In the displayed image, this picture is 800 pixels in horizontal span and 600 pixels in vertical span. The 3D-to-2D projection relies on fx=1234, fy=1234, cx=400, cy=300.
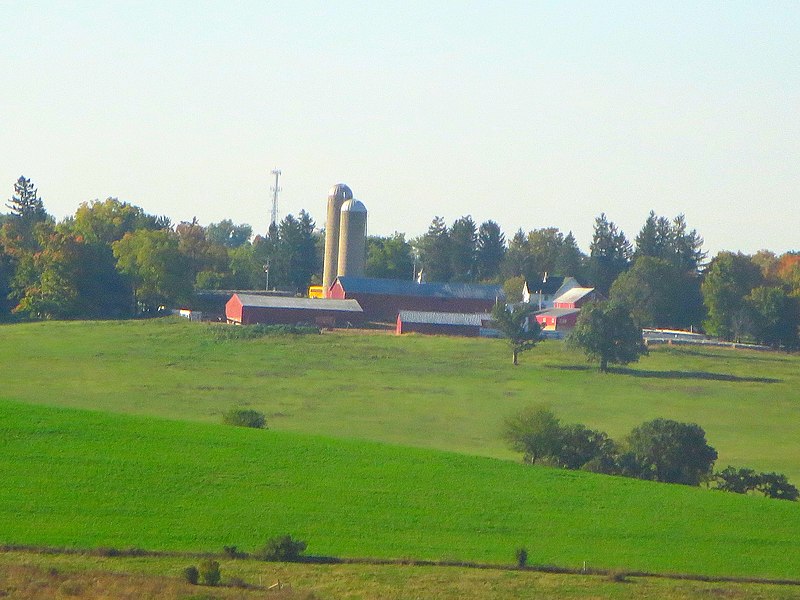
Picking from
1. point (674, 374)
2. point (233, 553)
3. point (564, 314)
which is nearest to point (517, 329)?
point (674, 374)

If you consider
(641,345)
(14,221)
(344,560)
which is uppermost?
(14,221)

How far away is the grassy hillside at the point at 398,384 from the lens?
45312 mm

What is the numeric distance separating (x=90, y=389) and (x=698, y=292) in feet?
200

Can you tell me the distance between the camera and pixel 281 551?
22.9 metres

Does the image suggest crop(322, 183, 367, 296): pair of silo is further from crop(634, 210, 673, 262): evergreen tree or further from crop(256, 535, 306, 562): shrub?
crop(256, 535, 306, 562): shrub

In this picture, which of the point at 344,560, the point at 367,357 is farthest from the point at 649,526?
the point at 367,357

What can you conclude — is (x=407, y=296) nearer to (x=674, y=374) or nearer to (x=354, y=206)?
(x=354, y=206)

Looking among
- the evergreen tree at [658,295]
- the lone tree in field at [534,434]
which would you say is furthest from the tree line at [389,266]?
the lone tree in field at [534,434]

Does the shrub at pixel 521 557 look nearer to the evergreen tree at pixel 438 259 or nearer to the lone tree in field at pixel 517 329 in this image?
the lone tree in field at pixel 517 329

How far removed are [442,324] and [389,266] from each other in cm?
4330

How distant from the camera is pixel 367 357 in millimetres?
62594

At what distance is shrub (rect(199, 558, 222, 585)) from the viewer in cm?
2009

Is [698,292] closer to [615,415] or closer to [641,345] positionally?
[641,345]

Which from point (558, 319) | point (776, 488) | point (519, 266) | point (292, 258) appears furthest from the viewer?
point (519, 266)
